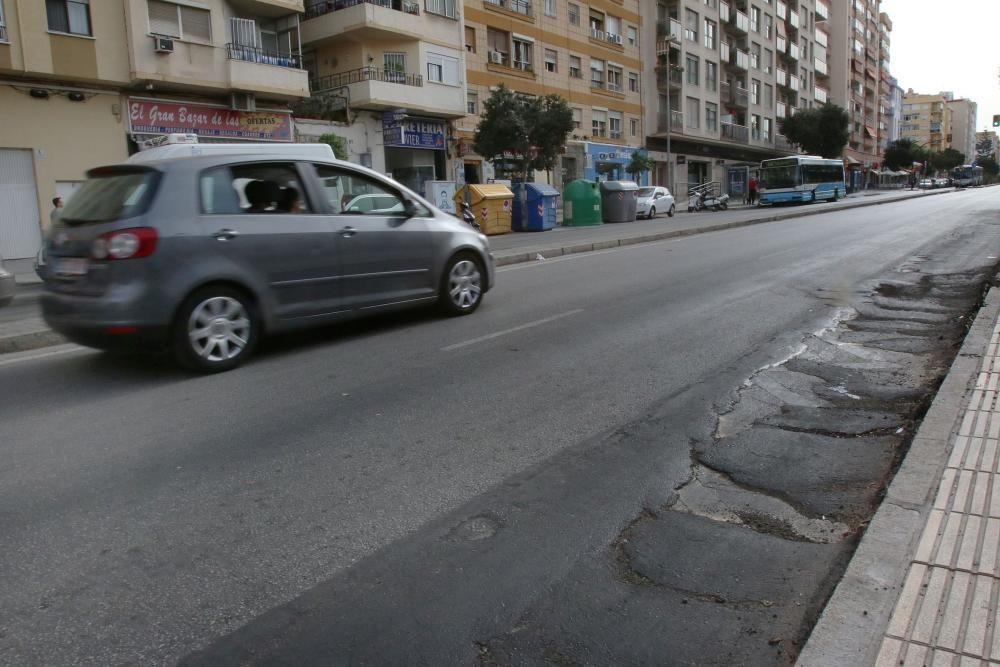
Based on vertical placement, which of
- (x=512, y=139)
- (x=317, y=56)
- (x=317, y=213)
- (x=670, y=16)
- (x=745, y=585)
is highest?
(x=670, y=16)

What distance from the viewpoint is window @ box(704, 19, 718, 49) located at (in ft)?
173

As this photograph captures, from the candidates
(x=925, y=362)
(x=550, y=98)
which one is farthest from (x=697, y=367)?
(x=550, y=98)

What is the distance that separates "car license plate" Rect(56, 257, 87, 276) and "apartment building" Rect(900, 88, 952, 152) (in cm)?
18640

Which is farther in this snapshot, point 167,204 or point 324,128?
point 324,128

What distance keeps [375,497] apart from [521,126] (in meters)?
27.2

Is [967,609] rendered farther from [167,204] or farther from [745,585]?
[167,204]

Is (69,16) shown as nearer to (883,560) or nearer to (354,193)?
(354,193)

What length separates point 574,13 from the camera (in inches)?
1576

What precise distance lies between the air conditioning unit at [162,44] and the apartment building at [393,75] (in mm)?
5529

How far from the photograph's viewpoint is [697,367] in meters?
5.88

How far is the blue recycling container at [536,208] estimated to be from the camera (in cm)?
2605

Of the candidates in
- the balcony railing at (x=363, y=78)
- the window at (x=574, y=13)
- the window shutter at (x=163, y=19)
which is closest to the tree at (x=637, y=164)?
the window at (x=574, y=13)

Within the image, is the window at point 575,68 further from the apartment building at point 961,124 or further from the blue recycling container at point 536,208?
the apartment building at point 961,124

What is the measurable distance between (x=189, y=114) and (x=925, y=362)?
22.1 metres
